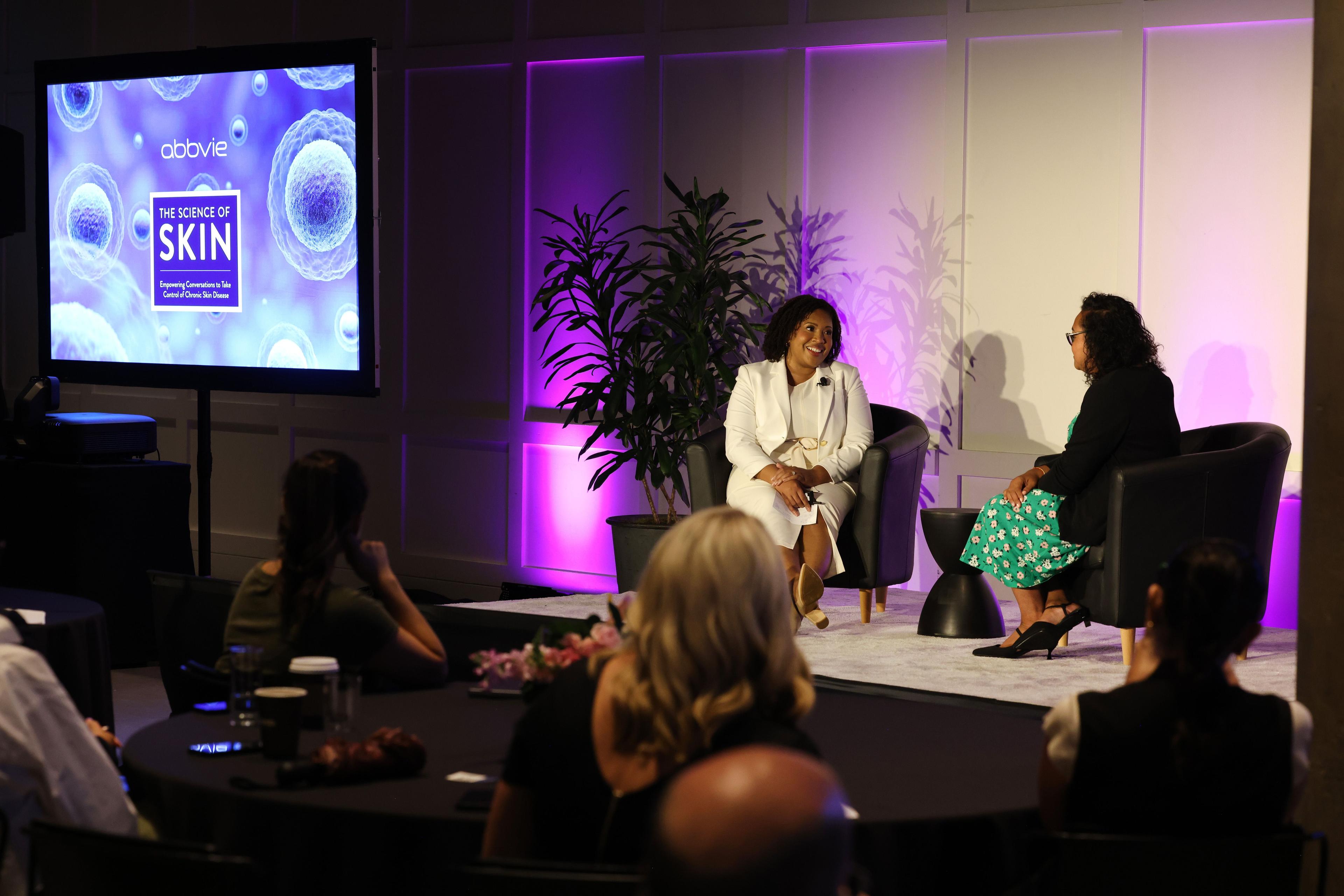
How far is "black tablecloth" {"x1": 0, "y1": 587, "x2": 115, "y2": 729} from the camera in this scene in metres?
3.67

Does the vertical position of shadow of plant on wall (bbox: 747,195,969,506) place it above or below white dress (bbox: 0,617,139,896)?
above

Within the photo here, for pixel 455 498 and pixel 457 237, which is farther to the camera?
pixel 455 498

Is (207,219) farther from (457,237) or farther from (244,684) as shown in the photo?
(244,684)

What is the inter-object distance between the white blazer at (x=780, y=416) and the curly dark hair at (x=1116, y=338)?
3.38ft

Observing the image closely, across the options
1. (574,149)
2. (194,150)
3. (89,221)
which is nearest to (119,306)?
(89,221)

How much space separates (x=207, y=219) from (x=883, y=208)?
116 inches

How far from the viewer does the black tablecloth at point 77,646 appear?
367 cm

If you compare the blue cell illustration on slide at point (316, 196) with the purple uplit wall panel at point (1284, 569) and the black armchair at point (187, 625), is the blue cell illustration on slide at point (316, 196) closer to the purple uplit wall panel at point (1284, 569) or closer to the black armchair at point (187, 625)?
the black armchair at point (187, 625)

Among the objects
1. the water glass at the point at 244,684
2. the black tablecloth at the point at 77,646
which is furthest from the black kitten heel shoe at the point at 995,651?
the water glass at the point at 244,684

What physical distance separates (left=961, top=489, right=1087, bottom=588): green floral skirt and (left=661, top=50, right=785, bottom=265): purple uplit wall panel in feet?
6.42

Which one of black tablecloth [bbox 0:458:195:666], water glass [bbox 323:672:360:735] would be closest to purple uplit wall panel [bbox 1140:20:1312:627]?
black tablecloth [bbox 0:458:195:666]

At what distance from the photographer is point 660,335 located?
635 cm

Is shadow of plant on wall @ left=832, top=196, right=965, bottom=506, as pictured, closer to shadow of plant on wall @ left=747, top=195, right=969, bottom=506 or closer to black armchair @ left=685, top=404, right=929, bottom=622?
shadow of plant on wall @ left=747, top=195, right=969, bottom=506

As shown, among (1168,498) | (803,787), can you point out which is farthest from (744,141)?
(803,787)
